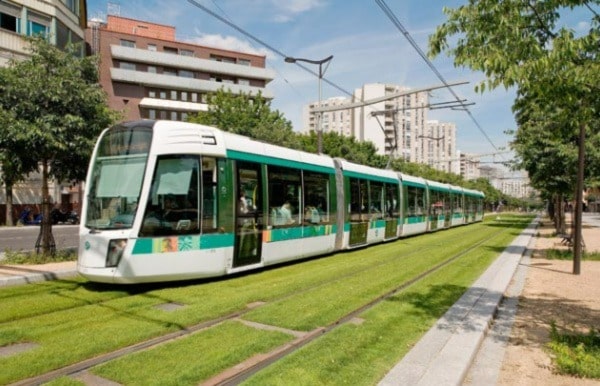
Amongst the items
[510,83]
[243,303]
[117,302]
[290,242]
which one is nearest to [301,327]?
[243,303]

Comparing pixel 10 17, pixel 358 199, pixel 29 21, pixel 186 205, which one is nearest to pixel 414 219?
pixel 358 199

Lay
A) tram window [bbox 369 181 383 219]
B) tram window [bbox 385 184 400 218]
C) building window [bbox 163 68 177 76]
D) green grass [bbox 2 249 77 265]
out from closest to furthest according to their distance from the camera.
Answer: green grass [bbox 2 249 77 265], tram window [bbox 369 181 383 219], tram window [bbox 385 184 400 218], building window [bbox 163 68 177 76]

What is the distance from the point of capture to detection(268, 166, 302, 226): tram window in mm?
11758

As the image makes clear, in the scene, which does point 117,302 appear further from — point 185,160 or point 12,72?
point 12,72

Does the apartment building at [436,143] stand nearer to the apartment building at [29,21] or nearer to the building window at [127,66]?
the building window at [127,66]

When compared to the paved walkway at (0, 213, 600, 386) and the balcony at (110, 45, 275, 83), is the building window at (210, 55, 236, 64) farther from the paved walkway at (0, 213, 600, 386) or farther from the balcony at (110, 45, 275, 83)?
the paved walkway at (0, 213, 600, 386)

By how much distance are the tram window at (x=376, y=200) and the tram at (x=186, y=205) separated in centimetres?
518

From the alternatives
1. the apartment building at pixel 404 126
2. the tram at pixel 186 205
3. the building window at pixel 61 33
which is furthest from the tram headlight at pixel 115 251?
the apartment building at pixel 404 126

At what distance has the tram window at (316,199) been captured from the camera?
13492 millimetres

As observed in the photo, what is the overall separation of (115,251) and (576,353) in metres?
7.10

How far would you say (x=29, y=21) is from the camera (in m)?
33.8

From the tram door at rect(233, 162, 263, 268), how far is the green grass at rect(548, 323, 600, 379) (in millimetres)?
6169

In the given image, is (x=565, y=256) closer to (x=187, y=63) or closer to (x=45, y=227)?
(x=45, y=227)

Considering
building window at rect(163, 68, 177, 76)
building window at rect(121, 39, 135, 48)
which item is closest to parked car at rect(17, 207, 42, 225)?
building window at rect(163, 68, 177, 76)
